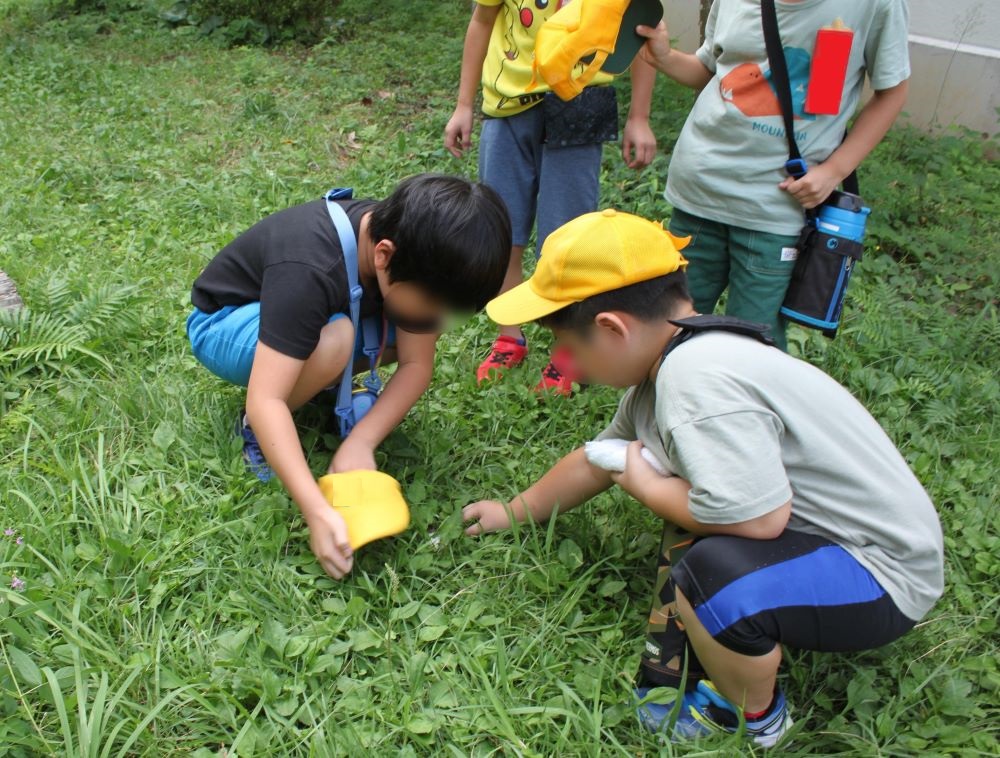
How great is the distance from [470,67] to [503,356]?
887 mm

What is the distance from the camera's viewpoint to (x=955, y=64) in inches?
177

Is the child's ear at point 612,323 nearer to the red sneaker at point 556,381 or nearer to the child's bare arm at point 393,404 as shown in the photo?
the child's bare arm at point 393,404

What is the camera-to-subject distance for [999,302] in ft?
10.2

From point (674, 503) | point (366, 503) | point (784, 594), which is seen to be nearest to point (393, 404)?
point (366, 503)

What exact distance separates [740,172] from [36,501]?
6.00ft

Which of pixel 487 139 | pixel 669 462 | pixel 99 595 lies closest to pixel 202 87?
pixel 487 139

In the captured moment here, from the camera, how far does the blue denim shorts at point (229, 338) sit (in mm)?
1994

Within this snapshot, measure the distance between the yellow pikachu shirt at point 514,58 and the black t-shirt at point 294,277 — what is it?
1.96 feet

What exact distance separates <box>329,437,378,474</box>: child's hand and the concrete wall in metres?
3.92

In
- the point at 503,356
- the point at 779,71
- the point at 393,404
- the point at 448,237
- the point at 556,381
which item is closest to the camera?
the point at 448,237

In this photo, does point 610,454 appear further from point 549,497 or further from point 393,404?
point 393,404

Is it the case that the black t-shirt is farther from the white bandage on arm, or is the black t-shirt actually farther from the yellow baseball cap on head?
the white bandage on arm

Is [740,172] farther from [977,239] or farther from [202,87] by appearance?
[202,87]

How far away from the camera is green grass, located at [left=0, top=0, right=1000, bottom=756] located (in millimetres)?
1510
